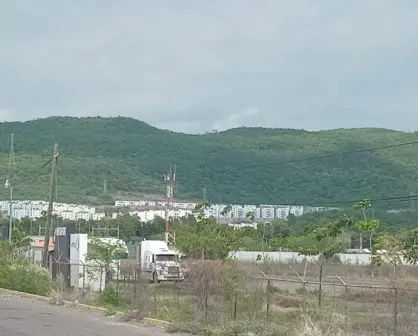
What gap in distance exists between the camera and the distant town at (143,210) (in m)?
63.9

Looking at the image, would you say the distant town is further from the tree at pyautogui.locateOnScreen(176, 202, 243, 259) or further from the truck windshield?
the tree at pyautogui.locateOnScreen(176, 202, 243, 259)

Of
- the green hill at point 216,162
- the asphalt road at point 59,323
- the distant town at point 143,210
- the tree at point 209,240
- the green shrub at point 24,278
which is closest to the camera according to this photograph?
the asphalt road at point 59,323

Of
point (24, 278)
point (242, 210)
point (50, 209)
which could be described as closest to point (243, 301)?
point (24, 278)

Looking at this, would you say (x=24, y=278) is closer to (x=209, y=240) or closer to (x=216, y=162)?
(x=209, y=240)

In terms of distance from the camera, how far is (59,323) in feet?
74.5

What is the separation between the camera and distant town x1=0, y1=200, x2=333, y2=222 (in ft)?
210

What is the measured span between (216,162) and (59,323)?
51111 millimetres

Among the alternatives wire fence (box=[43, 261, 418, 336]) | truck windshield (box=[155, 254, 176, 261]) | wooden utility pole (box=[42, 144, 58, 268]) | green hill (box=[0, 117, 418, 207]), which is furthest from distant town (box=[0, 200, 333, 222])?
wire fence (box=[43, 261, 418, 336])

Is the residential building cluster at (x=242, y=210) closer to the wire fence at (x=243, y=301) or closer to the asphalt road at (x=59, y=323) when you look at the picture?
the wire fence at (x=243, y=301)

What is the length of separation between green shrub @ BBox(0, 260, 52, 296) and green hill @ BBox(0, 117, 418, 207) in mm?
26442

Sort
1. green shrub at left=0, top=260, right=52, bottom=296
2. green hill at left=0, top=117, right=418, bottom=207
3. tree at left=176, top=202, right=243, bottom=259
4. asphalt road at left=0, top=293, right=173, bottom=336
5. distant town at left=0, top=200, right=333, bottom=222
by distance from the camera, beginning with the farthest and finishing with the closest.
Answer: distant town at left=0, top=200, right=333, bottom=222
green hill at left=0, top=117, right=418, bottom=207
tree at left=176, top=202, right=243, bottom=259
green shrub at left=0, top=260, right=52, bottom=296
asphalt road at left=0, top=293, right=173, bottom=336

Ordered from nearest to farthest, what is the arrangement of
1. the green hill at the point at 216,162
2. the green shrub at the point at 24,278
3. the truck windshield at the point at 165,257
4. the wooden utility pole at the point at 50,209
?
the green shrub at the point at 24,278
the wooden utility pole at the point at 50,209
the truck windshield at the point at 165,257
the green hill at the point at 216,162

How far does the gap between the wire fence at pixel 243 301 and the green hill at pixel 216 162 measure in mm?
28107

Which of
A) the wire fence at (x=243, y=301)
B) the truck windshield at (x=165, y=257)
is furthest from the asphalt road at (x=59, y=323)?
the truck windshield at (x=165, y=257)
